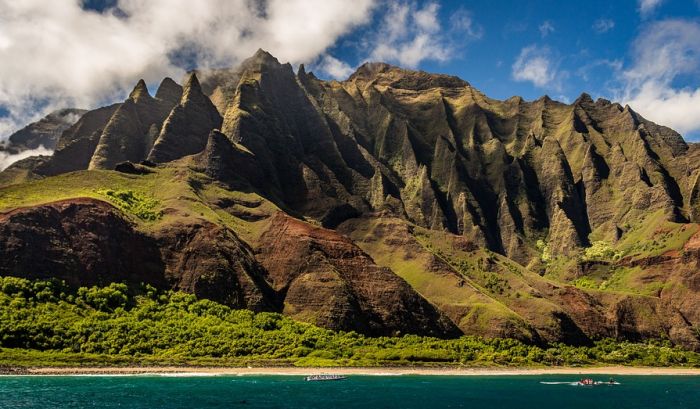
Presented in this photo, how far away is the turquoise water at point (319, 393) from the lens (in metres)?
121

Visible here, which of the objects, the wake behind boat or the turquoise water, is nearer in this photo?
the turquoise water

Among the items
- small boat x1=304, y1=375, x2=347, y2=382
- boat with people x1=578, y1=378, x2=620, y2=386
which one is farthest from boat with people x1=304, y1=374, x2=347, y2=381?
boat with people x1=578, y1=378, x2=620, y2=386

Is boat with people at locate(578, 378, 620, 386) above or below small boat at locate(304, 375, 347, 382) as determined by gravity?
below

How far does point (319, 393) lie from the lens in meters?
140

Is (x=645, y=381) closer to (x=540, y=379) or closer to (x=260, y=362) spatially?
(x=540, y=379)

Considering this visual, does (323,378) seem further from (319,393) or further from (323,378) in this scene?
(319,393)

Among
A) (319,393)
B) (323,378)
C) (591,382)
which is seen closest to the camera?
(319,393)

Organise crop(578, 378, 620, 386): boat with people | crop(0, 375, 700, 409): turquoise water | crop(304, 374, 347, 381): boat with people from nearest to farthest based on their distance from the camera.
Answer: crop(0, 375, 700, 409): turquoise water < crop(304, 374, 347, 381): boat with people < crop(578, 378, 620, 386): boat with people

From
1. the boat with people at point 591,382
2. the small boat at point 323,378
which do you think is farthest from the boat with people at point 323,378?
the boat with people at point 591,382

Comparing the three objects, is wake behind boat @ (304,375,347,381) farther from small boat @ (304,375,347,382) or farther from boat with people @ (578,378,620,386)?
boat with people @ (578,378,620,386)

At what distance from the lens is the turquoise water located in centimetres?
12144

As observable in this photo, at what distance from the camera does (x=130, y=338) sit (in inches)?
7608

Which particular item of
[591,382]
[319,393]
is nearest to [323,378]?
[319,393]

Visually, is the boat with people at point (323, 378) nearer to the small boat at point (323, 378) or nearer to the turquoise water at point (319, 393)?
the small boat at point (323, 378)
